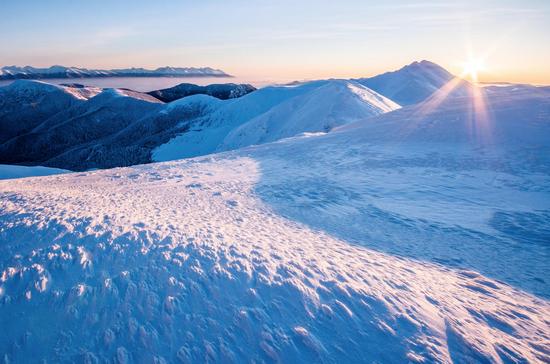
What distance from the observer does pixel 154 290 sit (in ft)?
13.6

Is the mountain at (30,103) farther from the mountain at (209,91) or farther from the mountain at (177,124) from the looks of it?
the mountain at (209,91)

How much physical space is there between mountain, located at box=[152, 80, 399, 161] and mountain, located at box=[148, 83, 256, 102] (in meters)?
70.6

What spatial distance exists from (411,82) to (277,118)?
196 feet

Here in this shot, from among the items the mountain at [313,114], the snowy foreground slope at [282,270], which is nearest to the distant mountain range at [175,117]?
the mountain at [313,114]

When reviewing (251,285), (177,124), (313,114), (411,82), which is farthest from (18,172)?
(411,82)

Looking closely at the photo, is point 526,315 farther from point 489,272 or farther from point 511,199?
point 511,199

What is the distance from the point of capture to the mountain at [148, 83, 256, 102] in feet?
431

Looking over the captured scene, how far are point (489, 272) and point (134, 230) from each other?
6.33 m

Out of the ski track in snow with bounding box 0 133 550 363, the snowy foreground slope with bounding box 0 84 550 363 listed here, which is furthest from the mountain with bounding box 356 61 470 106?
the ski track in snow with bounding box 0 133 550 363

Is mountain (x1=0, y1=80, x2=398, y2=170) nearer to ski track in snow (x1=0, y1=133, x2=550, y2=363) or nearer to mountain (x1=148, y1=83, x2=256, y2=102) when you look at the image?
ski track in snow (x1=0, y1=133, x2=550, y2=363)

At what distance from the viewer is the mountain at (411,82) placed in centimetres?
8219

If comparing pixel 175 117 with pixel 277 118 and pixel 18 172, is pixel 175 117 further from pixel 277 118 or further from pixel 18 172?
pixel 18 172

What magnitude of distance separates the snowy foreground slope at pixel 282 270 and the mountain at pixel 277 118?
26.2 meters

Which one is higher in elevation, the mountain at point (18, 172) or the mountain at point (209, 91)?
the mountain at point (209, 91)
